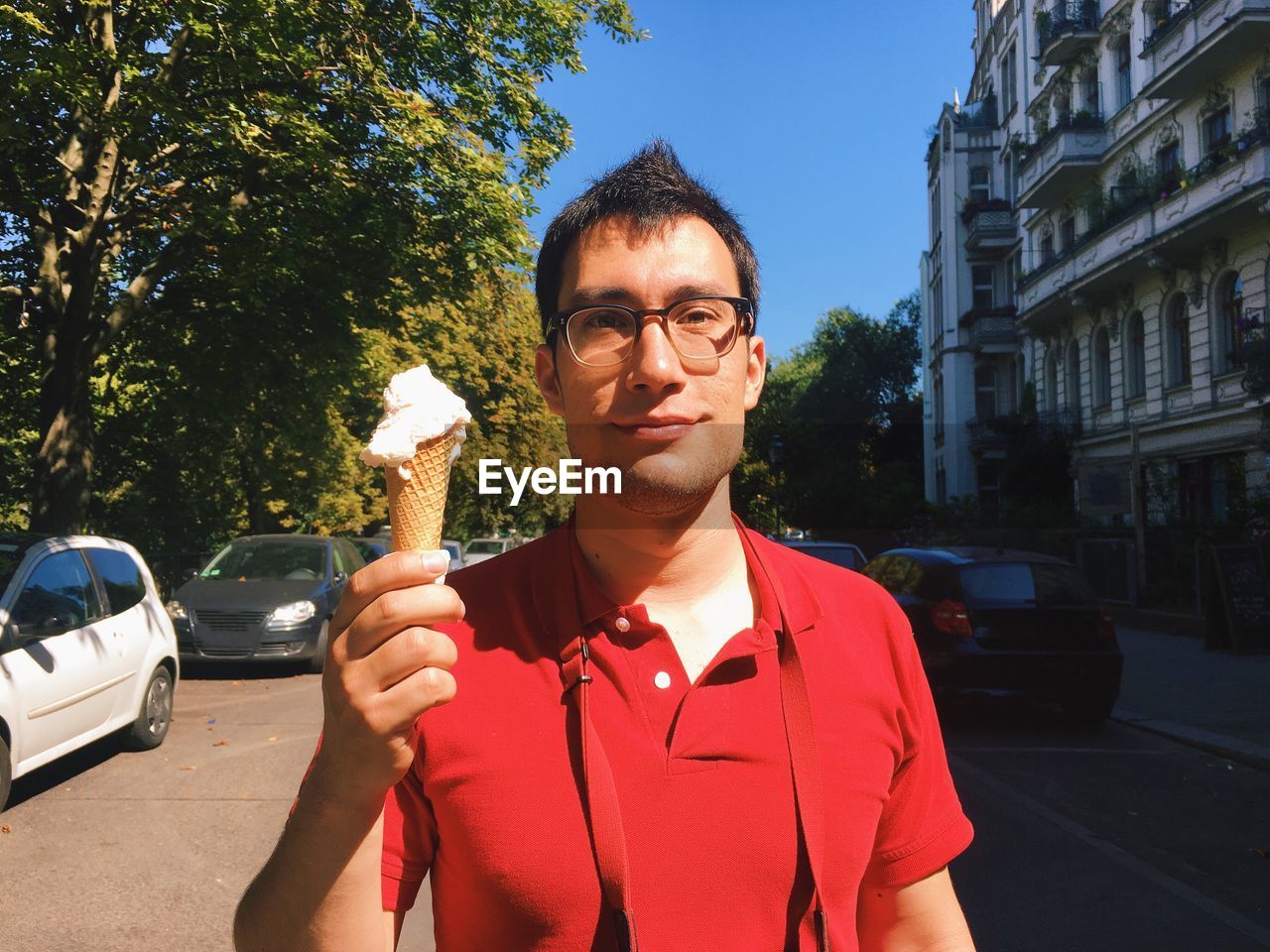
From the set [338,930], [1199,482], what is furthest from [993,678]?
[1199,482]

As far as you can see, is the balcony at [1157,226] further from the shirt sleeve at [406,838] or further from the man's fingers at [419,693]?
the man's fingers at [419,693]

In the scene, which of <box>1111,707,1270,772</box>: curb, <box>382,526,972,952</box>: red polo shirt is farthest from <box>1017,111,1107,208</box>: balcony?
<box>382,526,972,952</box>: red polo shirt

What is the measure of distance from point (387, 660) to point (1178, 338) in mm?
28205

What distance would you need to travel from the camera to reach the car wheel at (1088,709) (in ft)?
33.0

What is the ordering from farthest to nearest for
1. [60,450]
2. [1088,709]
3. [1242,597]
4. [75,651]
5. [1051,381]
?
[1051,381], [1242,597], [60,450], [1088,709], [75,651]

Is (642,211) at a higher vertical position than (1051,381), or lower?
lower

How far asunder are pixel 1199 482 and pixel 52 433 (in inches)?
903

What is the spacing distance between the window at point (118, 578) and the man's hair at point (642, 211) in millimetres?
7454

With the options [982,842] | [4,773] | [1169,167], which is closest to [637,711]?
[982,842]

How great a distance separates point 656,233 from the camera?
192 cm

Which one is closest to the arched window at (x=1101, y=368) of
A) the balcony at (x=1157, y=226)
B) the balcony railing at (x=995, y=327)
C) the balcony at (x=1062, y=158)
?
the balcony at (x=1157, y=226)

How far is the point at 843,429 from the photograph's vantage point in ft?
155

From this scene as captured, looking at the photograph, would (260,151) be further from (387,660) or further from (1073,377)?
(1073,377)

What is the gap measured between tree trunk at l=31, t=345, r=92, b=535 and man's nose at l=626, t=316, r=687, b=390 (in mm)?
13959
